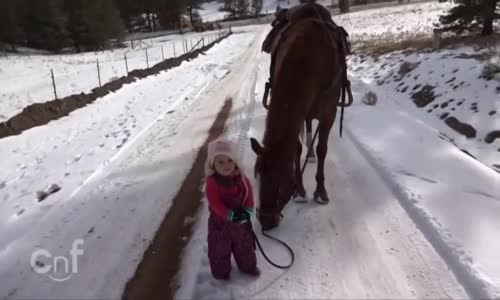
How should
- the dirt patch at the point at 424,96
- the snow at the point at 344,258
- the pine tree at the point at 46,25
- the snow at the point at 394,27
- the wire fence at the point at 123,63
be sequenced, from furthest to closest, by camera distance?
the pine tree at the point at 46,25 → the snow at the point at 394,27 → the wire fence at the point at 123,63 → the dirt patch at the point at 424,96 → the snow at the point at 344,258

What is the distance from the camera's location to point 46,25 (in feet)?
125

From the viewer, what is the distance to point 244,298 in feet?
9.25

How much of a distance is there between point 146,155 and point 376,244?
13.4 feet

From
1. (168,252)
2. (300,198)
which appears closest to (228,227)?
(168,252)

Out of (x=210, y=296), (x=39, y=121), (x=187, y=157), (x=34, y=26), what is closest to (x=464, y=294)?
(x=210, y=296)

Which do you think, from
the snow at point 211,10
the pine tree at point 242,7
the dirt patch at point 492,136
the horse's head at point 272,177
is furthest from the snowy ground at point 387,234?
the snow at point 211,10

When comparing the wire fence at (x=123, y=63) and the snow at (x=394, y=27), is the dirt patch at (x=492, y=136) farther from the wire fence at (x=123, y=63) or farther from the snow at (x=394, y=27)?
the snow at (x=394, y=27)

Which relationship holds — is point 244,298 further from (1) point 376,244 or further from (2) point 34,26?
(2) point 34,26

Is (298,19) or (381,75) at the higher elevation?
(298,19)

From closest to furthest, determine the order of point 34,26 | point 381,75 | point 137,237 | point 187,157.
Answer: point 137,237
point 187,157
point 381,75
point 34,26

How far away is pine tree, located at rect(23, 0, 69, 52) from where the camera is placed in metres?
36.9

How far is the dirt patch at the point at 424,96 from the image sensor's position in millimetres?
7973

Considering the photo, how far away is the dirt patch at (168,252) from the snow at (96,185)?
3.9 inches

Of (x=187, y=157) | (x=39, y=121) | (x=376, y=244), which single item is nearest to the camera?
(x=376, y=244)
